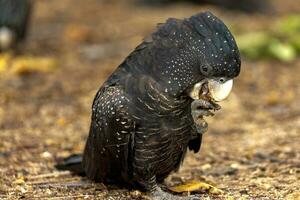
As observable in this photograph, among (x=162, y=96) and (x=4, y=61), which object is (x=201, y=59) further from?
(x=4, y=61)

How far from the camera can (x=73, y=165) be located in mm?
4719

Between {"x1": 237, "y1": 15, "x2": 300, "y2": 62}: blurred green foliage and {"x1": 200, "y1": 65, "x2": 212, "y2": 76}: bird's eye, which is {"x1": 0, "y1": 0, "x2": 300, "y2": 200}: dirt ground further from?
{"x1": 200, "y1": 65, "x2": 212, "y2": 76}: bird's eye

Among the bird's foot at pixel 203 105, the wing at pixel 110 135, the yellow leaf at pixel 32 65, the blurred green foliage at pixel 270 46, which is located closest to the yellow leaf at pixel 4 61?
the yellow leaf at pixel 32 65

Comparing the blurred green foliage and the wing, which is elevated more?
the blurred green foliage

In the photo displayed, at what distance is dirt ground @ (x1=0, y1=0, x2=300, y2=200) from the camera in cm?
443

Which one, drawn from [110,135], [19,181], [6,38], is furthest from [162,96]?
[6,38]

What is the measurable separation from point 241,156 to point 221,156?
0.16 meters

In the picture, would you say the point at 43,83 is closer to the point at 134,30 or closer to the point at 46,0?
the point at 134,30

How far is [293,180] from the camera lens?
177 inches

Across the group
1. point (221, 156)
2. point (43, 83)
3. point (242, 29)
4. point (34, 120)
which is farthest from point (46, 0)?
point (221, 156)

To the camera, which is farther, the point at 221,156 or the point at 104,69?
the point at 104,69

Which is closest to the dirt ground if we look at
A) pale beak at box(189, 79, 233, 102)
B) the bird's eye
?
pale beak at box(189, 79, 233, 102)

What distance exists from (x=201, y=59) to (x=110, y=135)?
0.72 meters

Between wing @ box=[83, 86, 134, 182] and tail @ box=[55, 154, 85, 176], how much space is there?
44 cm
